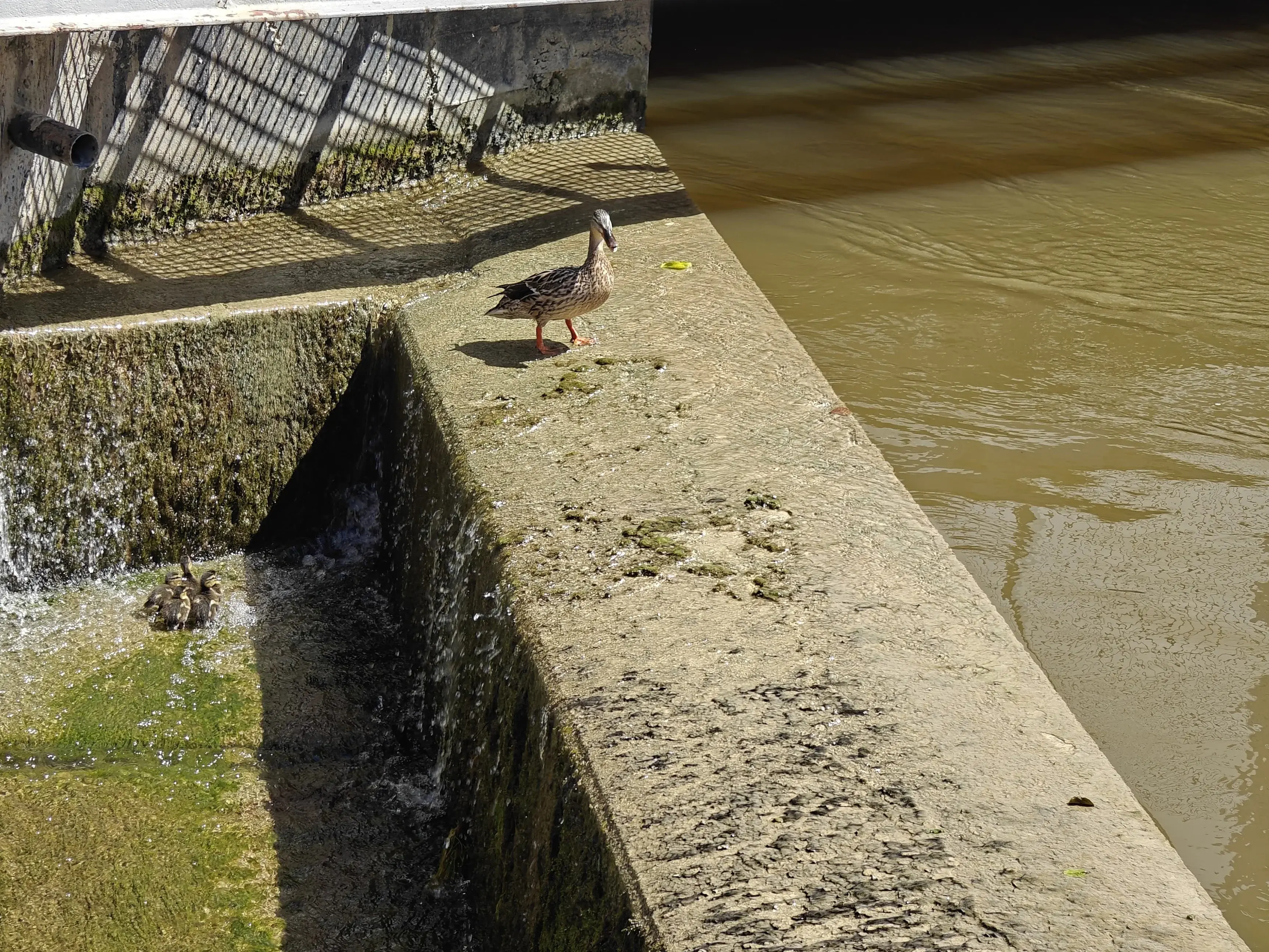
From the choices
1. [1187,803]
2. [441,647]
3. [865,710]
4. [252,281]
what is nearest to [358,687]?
[441,647]

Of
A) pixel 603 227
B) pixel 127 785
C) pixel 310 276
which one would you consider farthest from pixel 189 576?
pixel 603 227

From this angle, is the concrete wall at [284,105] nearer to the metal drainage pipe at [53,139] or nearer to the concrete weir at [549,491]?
the concrete weir at [549,491]

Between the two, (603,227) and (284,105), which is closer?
(603,227)

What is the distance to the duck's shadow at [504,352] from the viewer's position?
589cm

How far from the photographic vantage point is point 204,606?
5.93 m

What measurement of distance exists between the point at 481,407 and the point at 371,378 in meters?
1.25

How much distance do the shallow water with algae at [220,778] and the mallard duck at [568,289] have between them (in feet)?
5.15

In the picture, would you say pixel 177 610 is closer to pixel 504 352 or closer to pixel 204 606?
pixel 204 606

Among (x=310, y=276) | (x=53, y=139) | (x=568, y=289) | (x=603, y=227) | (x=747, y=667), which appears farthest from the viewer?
(x=310, y=276)

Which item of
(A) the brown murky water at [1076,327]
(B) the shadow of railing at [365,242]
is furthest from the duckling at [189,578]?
(A) the brown murky water at [1076,327]

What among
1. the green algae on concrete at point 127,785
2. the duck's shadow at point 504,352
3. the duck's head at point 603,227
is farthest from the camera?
the duck's shadow at point 504,352

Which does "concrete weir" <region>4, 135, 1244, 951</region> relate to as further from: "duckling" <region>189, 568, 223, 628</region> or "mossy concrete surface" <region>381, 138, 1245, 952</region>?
"duckling" <region>189, 568, 223, 628</region>

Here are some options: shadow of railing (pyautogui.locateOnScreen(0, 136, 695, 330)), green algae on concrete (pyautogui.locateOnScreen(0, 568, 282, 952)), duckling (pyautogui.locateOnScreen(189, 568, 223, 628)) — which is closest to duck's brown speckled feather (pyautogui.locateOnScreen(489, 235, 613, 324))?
shadow of railing (pyautogui.locateOnScreen(0, 136, 695, 330))

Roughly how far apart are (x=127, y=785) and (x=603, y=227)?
9.72ft
